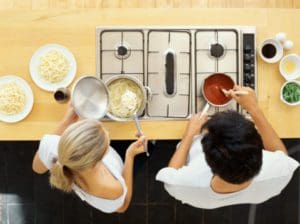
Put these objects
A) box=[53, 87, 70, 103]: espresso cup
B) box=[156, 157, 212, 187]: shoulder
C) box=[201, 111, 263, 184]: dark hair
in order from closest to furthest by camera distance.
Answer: box=[201, 111, 263, 184]: dark hair < box=[156, 157, 212, 187]: shoulder < box=[53, 87, 70, 103]: espresso cup

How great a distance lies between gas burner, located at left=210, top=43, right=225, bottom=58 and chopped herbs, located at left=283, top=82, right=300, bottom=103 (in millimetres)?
320

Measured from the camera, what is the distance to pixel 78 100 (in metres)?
1.58

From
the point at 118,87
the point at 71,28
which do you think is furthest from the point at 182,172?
the point at 71,28

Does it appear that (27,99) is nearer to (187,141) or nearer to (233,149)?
(187,141)

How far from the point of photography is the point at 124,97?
5.28 ft

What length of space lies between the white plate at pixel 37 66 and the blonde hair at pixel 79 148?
0.37 meters

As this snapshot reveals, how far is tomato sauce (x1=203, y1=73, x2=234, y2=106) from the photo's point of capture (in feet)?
5.41

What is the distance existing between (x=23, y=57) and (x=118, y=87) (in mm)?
438

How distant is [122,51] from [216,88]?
0.44 m

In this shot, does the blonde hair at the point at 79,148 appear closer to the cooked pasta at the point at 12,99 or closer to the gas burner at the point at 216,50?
the cooked pasta at the point at 12,99

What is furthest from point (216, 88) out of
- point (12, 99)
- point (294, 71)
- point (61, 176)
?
point (12, 99)

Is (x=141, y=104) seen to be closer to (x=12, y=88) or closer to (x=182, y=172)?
(x=182, y=172)

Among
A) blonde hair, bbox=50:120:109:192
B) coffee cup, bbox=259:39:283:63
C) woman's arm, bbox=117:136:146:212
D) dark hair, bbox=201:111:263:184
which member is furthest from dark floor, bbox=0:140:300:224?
dark hair, bbox=201:111:263:184

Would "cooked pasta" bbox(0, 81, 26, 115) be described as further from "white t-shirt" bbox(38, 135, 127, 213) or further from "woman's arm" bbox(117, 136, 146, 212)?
"woman's arm" bbox(117, 136, 146, 212)
